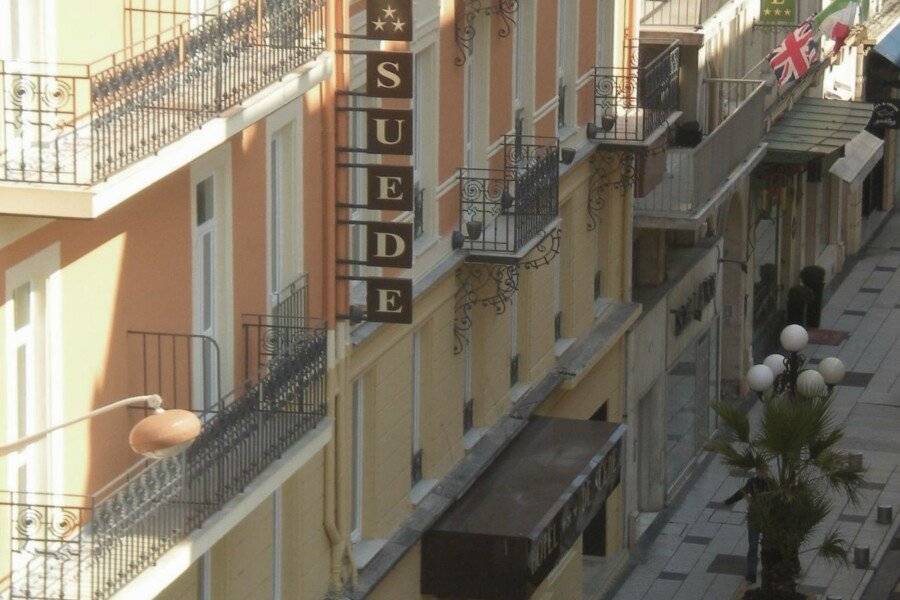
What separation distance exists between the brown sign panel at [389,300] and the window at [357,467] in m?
1.22

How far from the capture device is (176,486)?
17172 mm

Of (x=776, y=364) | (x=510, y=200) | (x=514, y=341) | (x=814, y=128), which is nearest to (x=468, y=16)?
(x=510, y=200)

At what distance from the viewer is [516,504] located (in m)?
27.3

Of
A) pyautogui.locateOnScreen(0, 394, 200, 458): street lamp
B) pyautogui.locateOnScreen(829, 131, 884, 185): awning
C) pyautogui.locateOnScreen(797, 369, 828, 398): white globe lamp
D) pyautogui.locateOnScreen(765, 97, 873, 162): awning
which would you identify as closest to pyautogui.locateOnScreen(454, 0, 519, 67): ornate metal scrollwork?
pyautogui.locateOnScreen(797, 369, 828, 398): white globe lamp

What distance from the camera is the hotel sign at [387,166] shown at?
22391 mm

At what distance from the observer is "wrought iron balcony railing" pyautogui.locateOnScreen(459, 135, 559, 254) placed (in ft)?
89.6

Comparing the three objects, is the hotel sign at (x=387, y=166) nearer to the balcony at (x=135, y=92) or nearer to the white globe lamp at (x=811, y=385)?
the balcony at (x=135, y=92)

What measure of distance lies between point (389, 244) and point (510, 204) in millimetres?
4981

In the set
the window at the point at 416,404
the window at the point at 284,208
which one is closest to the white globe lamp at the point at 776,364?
the window at the point at 416,404

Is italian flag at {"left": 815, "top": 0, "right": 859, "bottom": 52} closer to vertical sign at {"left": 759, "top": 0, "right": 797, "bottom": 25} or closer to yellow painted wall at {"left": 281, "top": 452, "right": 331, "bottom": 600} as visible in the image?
vertical sign at {"left": 759, "top": 0, "right": 797, "bottom": 25}

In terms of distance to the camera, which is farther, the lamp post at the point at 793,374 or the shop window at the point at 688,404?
the shop window at the point at 688,404

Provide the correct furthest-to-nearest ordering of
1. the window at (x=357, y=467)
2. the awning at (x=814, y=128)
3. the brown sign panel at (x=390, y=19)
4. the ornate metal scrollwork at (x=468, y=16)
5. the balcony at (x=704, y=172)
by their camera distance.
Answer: the awning at (x=814, y=128) < the balcony at (x=704, y=172) < the ornate metal scrollwork at (x=468, y=16) < the window at (x=357, y=467) < the brown sign panel at (x=390, y=19)

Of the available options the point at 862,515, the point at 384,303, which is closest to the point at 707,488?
the point at 862,515

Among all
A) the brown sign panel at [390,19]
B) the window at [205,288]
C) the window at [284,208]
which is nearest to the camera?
the window at [205,288]
